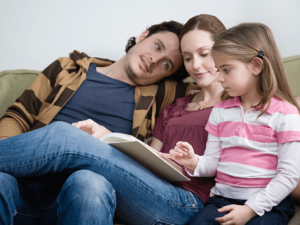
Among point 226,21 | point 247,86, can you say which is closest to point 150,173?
point 247,86

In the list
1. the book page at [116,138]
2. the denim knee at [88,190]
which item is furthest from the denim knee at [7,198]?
the book page at [116,138]

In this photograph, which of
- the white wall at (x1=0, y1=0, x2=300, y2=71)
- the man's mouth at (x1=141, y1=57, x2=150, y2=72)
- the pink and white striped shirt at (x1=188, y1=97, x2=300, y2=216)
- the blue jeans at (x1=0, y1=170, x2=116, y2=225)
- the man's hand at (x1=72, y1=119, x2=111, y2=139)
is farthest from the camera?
the white wall at (x1=0, y1=0, x2=300, y2=71)

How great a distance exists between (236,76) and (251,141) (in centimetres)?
24

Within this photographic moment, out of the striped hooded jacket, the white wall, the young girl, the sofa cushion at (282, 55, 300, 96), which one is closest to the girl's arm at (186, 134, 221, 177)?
the young girl

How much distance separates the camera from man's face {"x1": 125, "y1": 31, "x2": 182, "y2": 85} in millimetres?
1535

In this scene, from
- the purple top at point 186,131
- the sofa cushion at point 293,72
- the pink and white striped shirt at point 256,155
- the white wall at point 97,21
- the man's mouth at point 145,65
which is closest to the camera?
the pink and white striped shirt at point 256,155

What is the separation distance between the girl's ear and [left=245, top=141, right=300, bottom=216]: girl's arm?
0.90 ft

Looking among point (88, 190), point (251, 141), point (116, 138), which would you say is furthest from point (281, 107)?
point (88, 190)

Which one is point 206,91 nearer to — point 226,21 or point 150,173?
point 150,173

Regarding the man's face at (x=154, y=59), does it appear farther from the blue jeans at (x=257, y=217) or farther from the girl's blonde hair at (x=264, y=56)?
the blue jeans at (x=257, y=217)

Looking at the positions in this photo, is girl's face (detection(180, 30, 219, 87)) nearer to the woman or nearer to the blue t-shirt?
the woman

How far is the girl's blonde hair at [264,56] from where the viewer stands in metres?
0.97

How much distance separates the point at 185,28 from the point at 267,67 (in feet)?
1.80

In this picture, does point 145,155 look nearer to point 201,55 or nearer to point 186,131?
point 186,131
